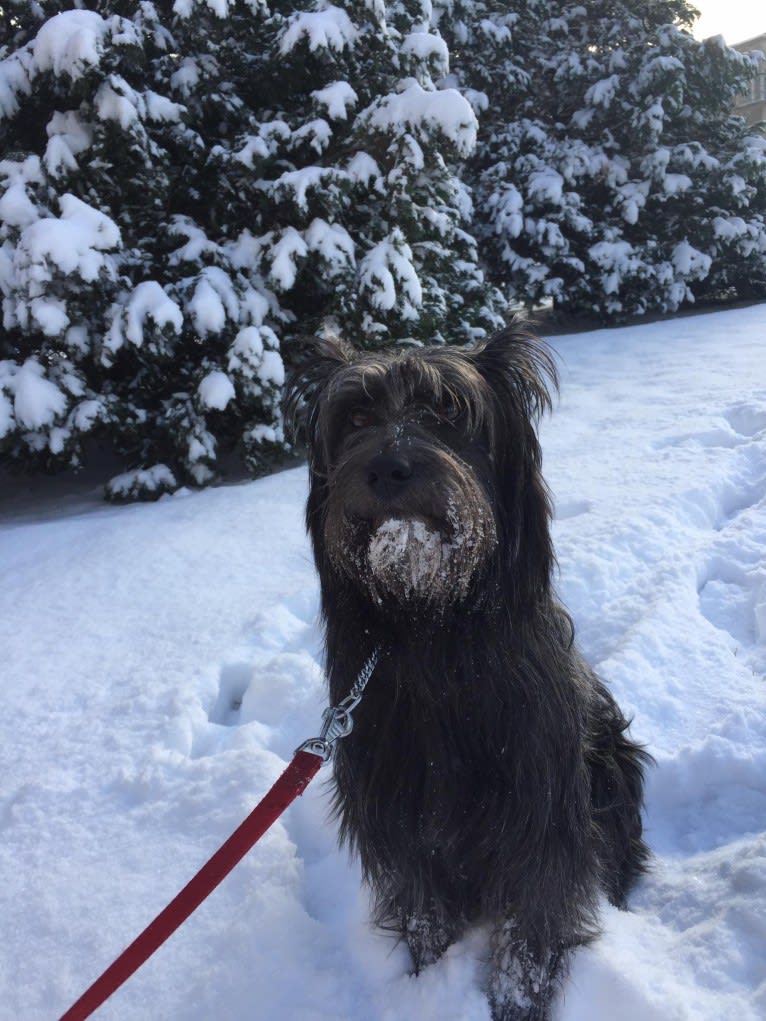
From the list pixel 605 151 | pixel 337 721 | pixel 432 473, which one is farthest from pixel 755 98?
pixel 337 721

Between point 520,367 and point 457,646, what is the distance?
0.72 m

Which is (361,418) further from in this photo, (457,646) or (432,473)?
(457,646)

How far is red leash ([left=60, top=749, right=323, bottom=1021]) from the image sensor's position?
1355 millimetres

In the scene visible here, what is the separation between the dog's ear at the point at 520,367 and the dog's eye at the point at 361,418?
12.3 inches

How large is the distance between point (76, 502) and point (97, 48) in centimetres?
352

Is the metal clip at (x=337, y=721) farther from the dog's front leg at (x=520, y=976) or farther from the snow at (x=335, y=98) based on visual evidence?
the snow at (x=335, y=98)

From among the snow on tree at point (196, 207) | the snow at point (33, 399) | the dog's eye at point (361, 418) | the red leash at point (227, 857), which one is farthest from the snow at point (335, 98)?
the red leash at point (227, 857)

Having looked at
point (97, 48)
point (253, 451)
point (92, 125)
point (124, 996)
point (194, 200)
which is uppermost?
point (97, 48)

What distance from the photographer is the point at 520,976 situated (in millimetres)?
1846

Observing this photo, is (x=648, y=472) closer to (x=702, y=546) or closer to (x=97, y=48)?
(x=702, y=546)

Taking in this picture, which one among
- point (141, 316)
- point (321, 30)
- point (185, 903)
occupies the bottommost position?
point (185, 903)

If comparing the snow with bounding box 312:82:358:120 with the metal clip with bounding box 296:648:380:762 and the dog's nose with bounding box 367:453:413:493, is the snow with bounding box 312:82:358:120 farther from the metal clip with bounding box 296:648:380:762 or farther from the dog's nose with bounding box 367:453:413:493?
the metal clip with bounding box 296:648:380:762

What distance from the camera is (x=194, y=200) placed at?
6230mm

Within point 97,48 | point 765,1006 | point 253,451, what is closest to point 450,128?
point 97,48
